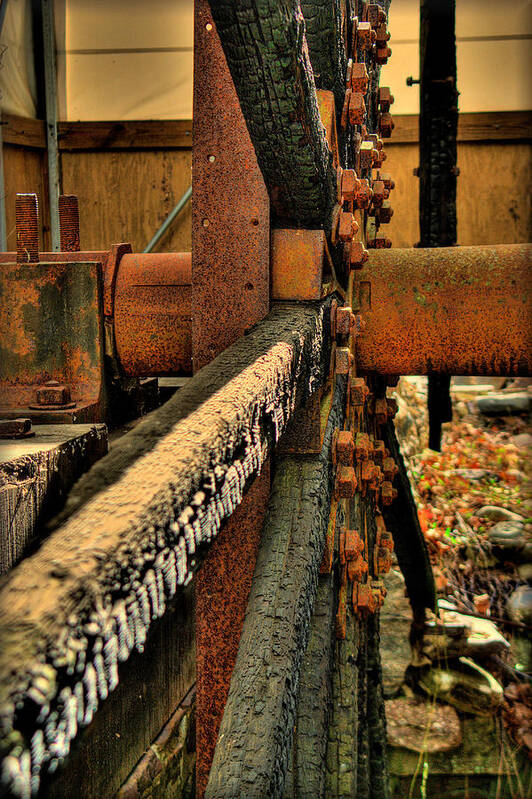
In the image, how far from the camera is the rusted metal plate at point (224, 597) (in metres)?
1.34

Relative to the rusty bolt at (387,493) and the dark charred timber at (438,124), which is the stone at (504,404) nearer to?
the dark charred timber at (438,124)

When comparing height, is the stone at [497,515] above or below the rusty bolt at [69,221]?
below

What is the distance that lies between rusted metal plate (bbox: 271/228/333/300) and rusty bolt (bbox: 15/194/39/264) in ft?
2.57

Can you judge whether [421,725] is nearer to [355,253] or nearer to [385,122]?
[385,122]

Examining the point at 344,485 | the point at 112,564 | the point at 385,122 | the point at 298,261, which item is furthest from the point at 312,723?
the point at 385,122

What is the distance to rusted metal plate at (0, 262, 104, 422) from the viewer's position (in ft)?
5.77

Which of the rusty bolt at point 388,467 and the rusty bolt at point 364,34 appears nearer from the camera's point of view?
the rusty bolt at point 364,34

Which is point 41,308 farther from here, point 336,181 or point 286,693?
point 286,693

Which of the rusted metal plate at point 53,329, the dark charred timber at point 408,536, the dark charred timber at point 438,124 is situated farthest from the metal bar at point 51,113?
the rusted metal plate at point 53,329

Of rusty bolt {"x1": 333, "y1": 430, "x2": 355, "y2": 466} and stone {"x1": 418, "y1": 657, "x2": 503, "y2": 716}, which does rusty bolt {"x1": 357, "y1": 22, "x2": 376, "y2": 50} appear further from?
stone {"x1": 418, "y1": 657, "x2": 503, "y2": 716}

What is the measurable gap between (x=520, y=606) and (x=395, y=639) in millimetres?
1143

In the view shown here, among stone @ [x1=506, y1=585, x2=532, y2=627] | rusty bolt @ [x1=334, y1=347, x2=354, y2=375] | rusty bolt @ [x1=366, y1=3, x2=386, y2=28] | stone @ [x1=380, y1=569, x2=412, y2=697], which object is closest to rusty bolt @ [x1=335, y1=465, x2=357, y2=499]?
rusty bolt @ [x1=334, y1=347, x2=354, y2=375]

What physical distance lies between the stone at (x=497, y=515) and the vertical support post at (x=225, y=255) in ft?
18.9

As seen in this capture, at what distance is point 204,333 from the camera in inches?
54.2
